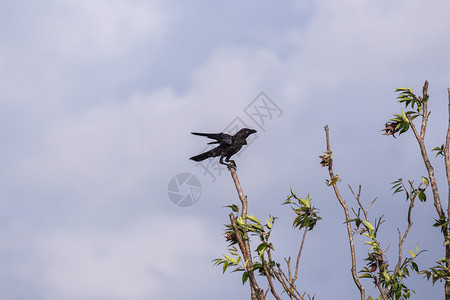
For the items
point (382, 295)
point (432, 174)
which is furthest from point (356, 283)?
point (432, 174)

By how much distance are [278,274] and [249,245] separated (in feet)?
1.68

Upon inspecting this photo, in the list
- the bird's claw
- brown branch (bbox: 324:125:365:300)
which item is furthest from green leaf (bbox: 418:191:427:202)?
the bird's claw

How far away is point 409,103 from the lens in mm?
7926

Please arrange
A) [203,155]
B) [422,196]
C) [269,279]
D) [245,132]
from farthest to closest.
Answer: [203,155] < [422,196] < [245,132] < [269,279]

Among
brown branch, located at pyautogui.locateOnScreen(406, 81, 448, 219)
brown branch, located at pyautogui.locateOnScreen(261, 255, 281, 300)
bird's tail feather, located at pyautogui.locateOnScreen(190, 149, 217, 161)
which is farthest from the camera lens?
bird's tail feather, located at pyautogui.locateOnScreen(190, 149, 217, 161)

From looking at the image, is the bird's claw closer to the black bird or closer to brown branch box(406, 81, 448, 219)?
the black bird

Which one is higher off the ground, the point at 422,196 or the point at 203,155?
the point at 203,155

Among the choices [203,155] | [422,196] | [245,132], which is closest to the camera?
[245,132]

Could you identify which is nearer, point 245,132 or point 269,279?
point 269,279

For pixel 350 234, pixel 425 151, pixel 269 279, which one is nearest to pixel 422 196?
pixel 425 151

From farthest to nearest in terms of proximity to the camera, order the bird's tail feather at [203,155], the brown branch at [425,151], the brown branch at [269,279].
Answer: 1. the bird's tail feather at [203,155]
2. the brown branch at [425,151]
3. the brown branch at [269,279]

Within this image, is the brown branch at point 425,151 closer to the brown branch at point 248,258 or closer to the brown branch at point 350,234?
the brown branch at point 350,234

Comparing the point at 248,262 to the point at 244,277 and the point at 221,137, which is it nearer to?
the point at 244,277

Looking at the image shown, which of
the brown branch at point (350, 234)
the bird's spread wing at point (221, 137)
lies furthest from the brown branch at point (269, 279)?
the bird's spread wing at point (221, 137)
